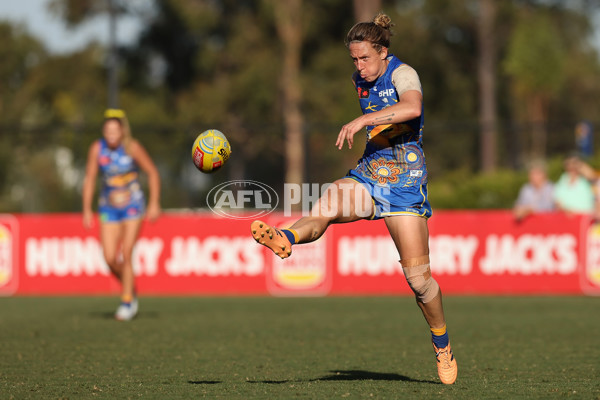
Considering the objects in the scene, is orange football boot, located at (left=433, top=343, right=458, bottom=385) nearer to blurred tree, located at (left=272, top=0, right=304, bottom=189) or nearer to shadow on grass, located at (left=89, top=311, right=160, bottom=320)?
shadow on grass, located at (left=89, top=311, right=160, bottom=320)

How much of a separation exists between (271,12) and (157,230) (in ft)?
84.6

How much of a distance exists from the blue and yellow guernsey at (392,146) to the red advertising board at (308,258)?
9.09 m

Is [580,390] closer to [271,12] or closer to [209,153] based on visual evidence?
[209,153]

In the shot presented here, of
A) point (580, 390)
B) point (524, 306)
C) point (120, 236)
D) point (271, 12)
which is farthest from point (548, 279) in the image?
point (271, 12)

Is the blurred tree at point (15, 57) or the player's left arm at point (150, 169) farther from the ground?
the blurred tree at point (15, 57)

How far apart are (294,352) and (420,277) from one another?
2293mm

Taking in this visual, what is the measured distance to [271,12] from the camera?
40.0m

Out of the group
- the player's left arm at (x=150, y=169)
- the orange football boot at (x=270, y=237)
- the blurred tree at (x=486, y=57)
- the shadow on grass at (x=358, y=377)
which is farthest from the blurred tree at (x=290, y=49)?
the orange football boot at (x=270, y=237)

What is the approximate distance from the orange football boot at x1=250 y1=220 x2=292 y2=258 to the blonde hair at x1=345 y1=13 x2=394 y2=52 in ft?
4.59

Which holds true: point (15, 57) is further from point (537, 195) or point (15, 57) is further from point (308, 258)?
point (537, 195)

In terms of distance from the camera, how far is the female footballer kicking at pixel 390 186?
6.07 m

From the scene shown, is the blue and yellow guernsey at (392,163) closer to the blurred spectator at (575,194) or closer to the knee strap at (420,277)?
the knee strap at (420,277)

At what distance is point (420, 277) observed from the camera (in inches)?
240

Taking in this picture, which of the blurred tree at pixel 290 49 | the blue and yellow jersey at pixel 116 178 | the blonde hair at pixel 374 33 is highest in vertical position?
the blurred tree at pixel 290 49
